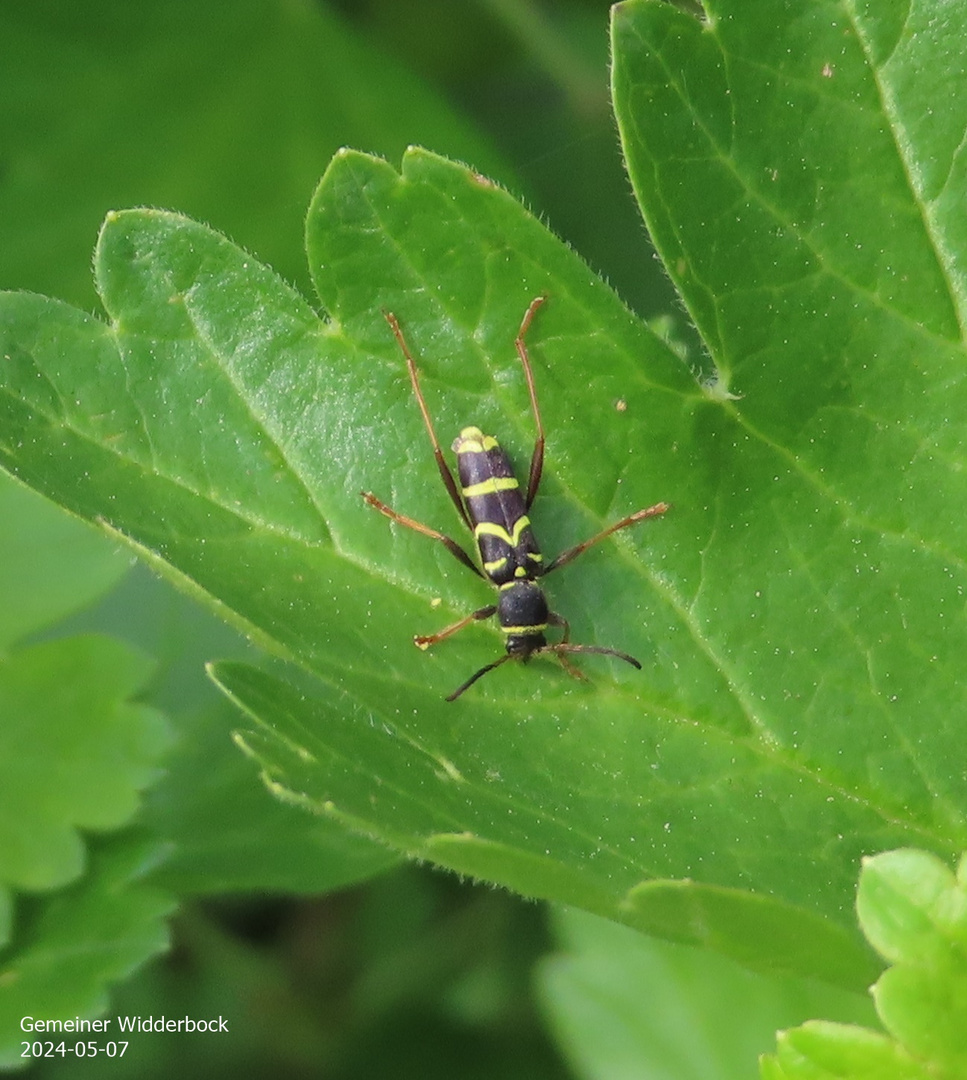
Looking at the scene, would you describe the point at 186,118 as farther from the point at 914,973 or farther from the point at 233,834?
the point at 914,973

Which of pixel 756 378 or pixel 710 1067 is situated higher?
pixel 756 378

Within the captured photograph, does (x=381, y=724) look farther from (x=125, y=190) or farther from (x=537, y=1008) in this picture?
(x=125, y=190)

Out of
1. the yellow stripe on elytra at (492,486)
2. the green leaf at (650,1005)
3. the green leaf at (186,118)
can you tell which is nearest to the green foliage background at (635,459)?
the yellow stripe on elytra at (492,486)

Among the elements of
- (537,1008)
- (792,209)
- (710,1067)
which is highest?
(792,209)

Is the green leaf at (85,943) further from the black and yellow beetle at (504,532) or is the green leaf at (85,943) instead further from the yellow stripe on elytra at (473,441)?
the yellow stripe on elytra at (473,441)

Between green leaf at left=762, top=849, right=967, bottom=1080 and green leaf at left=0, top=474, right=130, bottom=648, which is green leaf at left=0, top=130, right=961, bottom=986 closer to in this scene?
green leaf at left=762, top=849, right=967, bottom=1080

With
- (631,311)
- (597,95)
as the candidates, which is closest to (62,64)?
(597,95)
